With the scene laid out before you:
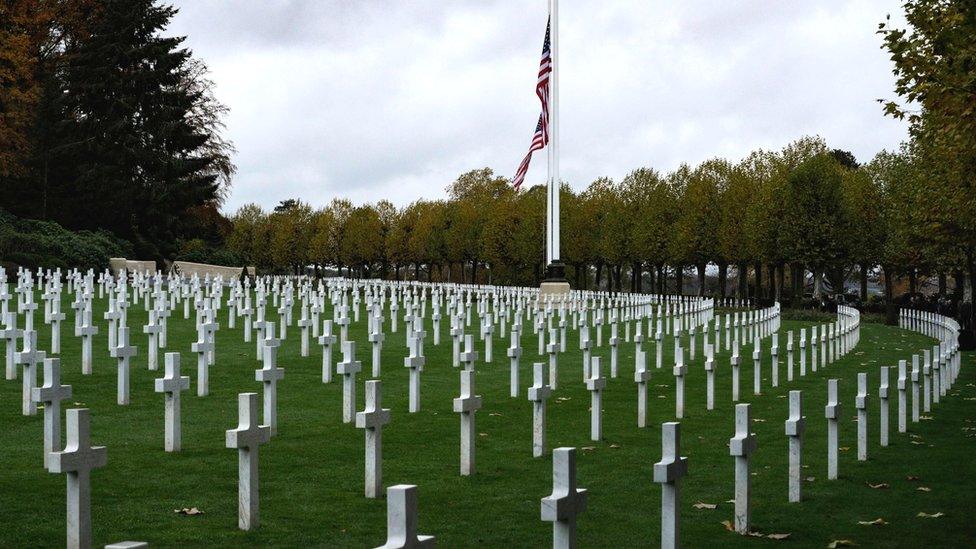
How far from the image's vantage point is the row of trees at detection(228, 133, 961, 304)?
59.5 metres

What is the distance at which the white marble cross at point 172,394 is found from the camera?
1069 centimetres

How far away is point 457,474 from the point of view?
34.5 feet

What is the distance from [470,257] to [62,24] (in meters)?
38.6

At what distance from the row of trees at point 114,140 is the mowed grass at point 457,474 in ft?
132

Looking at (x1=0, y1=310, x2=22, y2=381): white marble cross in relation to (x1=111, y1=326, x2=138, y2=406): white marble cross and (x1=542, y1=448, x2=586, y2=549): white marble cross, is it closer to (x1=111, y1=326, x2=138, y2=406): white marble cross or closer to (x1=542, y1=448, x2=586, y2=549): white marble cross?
(x1=111, y1=326, x2=138, y2=406): white marble cross

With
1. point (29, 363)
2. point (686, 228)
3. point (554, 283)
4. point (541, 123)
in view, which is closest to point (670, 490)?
point (29, 363)

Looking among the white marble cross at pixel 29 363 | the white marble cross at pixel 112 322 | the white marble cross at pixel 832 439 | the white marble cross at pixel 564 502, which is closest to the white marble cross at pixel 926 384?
the white marble cross at pixel 832 439

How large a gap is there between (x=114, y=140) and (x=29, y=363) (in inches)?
1862

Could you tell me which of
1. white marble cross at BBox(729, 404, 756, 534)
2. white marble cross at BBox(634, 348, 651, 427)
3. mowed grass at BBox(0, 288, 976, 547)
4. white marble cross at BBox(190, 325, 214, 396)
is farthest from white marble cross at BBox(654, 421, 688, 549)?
white marble cross at BBox(190, 325, 214, 396)

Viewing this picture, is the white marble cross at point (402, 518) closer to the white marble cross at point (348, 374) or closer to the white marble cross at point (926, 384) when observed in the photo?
the white marble cross at point (348, 374)

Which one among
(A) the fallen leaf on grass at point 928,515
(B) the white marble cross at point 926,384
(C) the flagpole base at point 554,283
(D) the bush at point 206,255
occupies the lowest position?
(A) the fallen leaf on grass at point 928,515

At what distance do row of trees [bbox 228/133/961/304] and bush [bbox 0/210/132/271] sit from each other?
30562 millimetres

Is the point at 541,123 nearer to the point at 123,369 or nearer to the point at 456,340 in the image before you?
Result: the point at 456,340

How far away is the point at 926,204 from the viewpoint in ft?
98.5
